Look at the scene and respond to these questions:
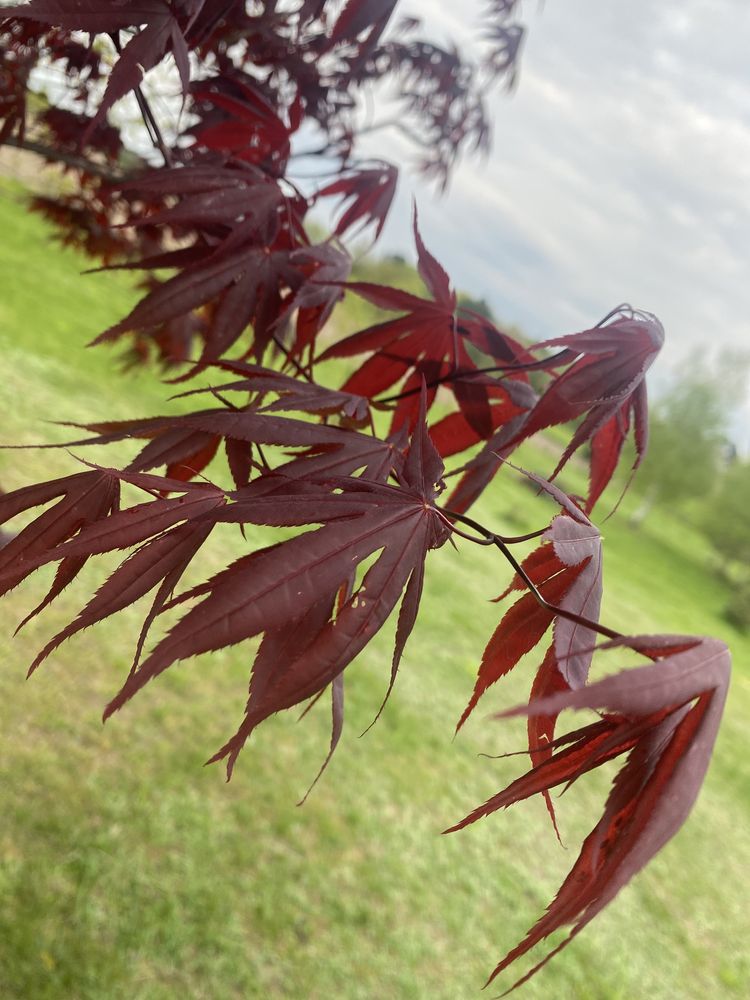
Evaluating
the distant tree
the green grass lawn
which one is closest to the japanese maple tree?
the green grass lawn

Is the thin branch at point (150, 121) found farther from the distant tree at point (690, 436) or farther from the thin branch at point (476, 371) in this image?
the distant tree at point (690, 436)

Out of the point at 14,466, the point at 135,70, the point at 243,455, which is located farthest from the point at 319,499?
the point at 14,466

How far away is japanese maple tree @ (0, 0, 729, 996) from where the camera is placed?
524 mm

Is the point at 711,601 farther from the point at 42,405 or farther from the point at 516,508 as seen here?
the point at 42,405

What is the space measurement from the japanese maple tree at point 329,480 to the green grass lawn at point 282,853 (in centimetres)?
154

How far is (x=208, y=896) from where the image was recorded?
2.29 m

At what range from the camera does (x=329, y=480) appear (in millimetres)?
662

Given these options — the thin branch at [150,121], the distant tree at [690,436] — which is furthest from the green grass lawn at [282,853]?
the distant tree at [690,436]

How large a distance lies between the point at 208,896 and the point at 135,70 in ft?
7.37

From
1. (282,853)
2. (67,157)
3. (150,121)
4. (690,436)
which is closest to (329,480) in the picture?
(150,121)

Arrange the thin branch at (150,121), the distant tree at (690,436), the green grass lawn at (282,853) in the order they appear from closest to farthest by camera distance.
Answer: the thin branch at (150,121)
the green grass lawn at (282,853)
the distant tree at (690,436)

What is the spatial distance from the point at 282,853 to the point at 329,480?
2337 millimetres

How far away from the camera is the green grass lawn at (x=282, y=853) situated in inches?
82.1

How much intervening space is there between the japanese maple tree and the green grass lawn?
1.54m
